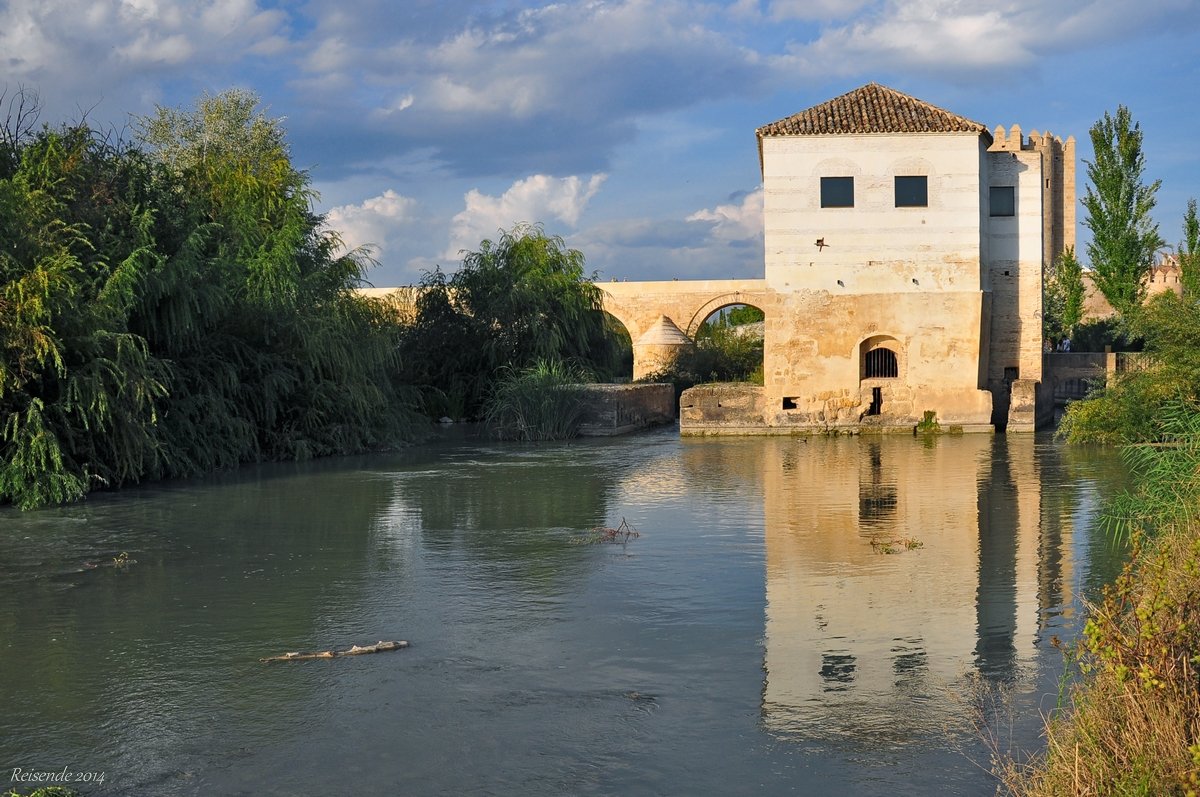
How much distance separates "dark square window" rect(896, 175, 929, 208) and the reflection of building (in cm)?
1055

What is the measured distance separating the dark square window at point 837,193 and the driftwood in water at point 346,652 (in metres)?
20.2

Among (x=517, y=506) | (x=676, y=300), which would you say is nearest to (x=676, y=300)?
(x=676, y=300)

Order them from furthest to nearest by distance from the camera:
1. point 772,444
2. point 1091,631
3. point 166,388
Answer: point 772,444
point 166,388
point 1091,631

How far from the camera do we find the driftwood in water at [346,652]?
7102 millimetres

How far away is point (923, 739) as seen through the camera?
17.9 ft

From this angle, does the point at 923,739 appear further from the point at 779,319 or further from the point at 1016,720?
the point at 779,319

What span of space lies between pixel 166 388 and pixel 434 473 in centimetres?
418

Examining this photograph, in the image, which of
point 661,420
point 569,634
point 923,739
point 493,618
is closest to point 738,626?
point 569,634

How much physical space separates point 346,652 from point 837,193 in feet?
67.5

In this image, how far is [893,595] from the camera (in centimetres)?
855

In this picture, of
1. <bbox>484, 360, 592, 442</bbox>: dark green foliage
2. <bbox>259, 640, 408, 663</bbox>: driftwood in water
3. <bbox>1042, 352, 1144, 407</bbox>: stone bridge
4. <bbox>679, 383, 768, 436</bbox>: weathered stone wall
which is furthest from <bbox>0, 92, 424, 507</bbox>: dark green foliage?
<bbox>1042, 352, 1144, 407</bbox>: stone bridge

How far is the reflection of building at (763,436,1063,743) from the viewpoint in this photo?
6.07 m

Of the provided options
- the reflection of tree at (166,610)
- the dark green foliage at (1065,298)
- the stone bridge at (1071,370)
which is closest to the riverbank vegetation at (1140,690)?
the reflection of tree at (166,610)

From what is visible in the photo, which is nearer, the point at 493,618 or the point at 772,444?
the point at 493,618
